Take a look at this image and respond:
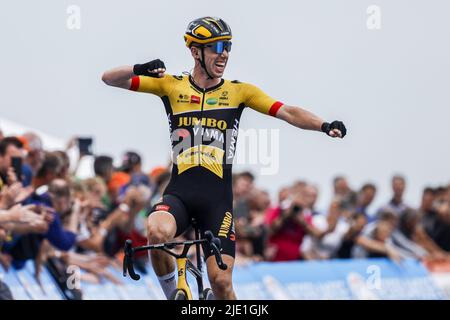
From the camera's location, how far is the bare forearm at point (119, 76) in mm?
11656

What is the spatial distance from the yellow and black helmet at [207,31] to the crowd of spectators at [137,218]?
10.8 feet

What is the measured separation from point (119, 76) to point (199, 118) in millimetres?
869

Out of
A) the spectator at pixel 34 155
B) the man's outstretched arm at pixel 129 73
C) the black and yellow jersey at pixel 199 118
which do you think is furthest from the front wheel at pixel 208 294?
the spectator at pixel 34 155

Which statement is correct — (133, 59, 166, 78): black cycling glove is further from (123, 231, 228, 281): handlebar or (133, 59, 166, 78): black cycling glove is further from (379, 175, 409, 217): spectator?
(379, 175, 409, 217): spectator

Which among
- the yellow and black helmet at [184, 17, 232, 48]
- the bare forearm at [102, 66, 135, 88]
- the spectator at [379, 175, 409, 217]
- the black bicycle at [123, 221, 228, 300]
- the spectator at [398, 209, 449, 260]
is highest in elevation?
the yellow and black helmet at [184, 17, 232, 48]

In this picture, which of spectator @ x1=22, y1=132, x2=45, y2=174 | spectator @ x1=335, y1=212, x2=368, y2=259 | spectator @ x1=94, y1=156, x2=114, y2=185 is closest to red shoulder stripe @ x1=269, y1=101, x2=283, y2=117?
spectator @ x1=22, y1=132, x2=45, y2=174

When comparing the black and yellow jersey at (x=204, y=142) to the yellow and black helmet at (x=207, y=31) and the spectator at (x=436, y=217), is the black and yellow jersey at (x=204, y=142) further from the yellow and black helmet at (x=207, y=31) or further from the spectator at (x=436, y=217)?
the spectator at (x=436, y=217)

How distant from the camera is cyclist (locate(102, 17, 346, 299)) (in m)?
11.6

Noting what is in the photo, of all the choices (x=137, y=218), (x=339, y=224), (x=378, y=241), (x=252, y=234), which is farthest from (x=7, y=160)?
(x=378, y=241)

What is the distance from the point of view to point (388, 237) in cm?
2028

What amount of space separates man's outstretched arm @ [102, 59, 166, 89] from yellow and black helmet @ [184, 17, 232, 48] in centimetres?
52

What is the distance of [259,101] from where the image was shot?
12.0 m
